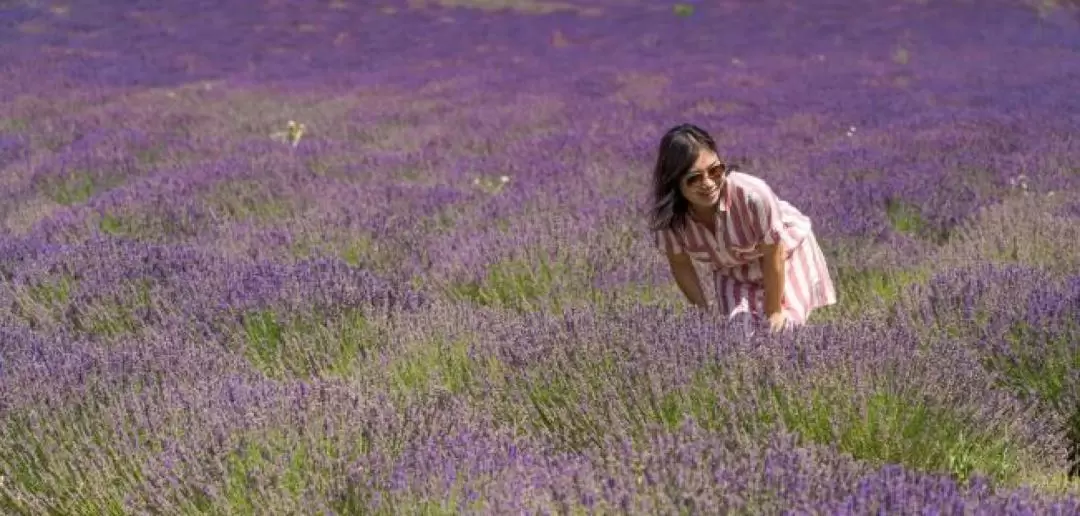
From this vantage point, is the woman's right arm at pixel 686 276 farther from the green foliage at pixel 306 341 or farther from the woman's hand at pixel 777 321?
the green foliage at pixel 306 341

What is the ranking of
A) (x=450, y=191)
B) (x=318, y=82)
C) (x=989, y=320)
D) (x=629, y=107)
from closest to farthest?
(x=989, y=320), (x=450, y=191), (x=629, y=107), (x=318, y=82)

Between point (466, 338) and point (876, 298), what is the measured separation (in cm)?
135

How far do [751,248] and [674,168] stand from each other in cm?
35

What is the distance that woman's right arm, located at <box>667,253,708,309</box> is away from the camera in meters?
3.15

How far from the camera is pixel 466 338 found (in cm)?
290

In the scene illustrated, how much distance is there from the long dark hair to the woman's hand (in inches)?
16.5

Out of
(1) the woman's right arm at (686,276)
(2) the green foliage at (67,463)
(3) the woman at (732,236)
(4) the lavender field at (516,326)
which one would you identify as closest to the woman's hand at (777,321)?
(3) the woman at (732,236)

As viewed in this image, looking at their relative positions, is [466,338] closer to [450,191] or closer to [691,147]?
[691,147]

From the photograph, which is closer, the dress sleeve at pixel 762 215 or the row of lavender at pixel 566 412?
the row of lavender at pixel 566 412

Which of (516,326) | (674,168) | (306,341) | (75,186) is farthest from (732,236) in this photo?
(75,186)

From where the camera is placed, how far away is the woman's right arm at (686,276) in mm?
3150

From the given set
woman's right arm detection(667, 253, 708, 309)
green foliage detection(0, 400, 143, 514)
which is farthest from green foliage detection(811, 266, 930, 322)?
green foliage detection(0, 400, 143, 514)

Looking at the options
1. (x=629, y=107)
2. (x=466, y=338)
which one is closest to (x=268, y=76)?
(x=629, y=107)

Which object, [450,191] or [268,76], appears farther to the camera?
[268,76]
